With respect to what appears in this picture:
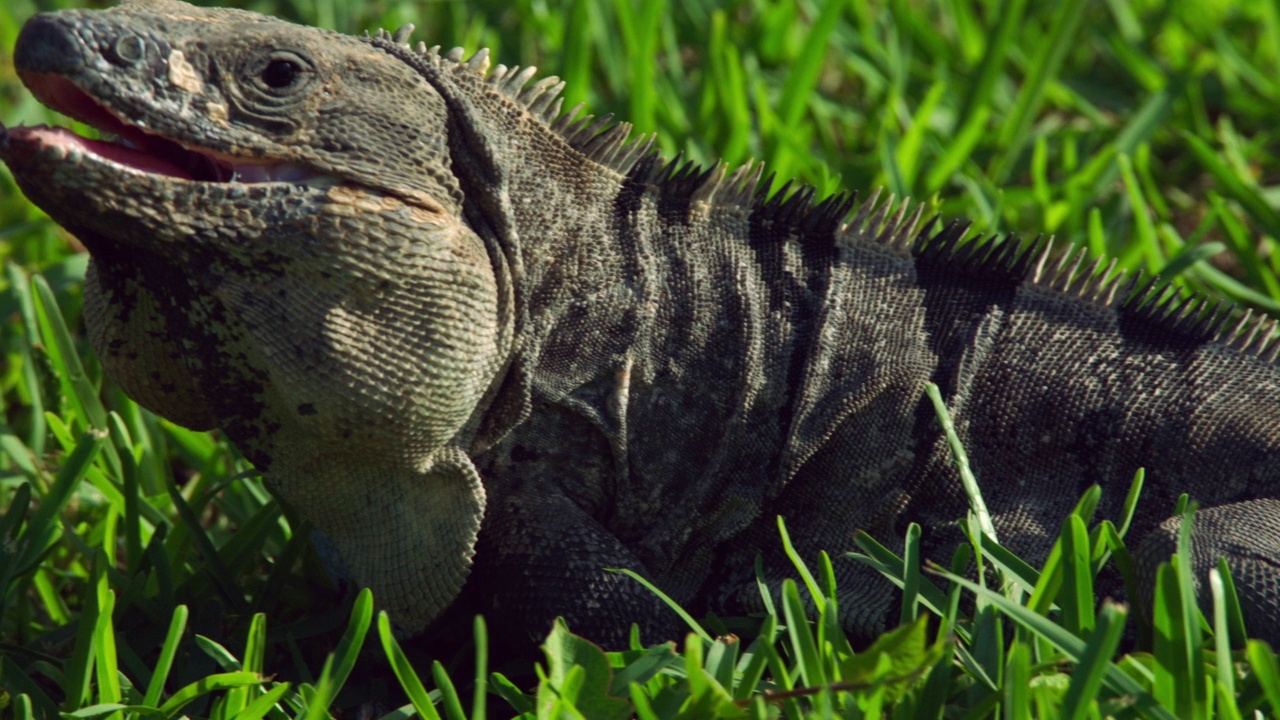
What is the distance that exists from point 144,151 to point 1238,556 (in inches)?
88.7

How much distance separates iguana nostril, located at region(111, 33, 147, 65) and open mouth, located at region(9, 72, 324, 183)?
105mm

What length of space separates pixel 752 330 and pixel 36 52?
4.97ft

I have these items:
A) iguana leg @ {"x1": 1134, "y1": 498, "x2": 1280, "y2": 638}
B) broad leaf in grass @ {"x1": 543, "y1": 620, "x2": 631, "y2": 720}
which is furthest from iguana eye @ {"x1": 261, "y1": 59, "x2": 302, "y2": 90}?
iguana leg @ {"x1": 1134, "y1": 498, "x2": 1280, "y2": 638}

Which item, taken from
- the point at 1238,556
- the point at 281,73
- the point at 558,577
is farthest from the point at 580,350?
the point at 1238,556

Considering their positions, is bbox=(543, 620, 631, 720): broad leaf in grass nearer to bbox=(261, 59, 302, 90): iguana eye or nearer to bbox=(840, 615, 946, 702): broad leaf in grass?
bbox=(840, 615, 946, 702): broad leaf in grass

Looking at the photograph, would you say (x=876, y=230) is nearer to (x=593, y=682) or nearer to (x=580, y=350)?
(x=580, y=350)

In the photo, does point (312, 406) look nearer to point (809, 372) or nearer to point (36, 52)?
point (36, 52)

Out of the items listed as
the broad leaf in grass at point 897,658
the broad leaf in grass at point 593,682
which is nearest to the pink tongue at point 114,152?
the broad leaf in grass at point 593,682

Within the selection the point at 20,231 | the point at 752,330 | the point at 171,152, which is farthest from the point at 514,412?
the point at 20,231

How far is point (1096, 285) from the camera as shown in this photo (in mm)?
3090

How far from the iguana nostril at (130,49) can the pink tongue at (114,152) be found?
0.17 m

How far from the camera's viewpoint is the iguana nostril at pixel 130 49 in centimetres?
254

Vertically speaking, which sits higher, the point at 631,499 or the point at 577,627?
the point at 631,499

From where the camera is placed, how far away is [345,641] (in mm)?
2652
